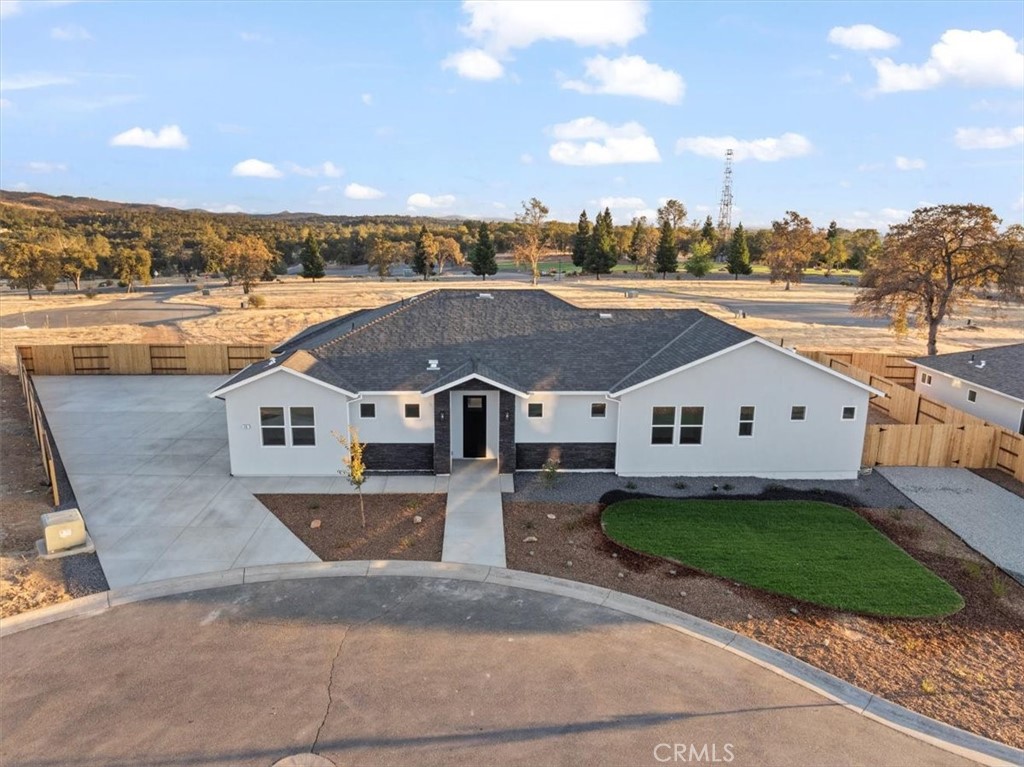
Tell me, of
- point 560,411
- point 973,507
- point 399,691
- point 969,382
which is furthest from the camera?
point 969,382

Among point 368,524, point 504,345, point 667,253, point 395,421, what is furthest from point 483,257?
point 368,524

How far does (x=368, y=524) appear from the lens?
1581cm

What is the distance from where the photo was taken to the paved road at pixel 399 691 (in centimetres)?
894

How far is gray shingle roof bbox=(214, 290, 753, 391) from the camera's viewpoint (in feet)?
62.8

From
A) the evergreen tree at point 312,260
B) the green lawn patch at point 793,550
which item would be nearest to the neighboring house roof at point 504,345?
the green lawn patch at point 793,550

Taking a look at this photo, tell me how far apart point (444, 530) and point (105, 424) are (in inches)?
639

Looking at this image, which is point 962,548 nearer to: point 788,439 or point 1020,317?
point 788,439

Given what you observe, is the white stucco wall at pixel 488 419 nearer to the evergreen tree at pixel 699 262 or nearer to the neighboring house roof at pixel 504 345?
the neighboring house roof at pixel 504 345

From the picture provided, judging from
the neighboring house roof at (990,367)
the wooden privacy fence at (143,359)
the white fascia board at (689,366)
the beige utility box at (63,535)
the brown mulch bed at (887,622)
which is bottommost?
the brown mulch bed at (887,622)

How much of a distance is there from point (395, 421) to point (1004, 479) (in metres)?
19.0

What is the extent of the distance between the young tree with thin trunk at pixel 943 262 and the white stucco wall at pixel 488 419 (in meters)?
26.7

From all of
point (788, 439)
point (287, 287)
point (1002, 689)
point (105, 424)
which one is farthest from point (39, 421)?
point (287, 287)

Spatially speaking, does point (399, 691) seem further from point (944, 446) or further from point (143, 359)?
point (143, 359)

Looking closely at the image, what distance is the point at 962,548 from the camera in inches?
604
